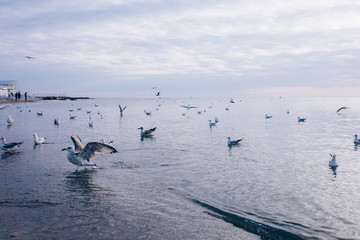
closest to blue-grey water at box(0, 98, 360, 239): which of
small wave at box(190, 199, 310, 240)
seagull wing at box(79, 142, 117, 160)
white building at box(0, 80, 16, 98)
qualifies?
small wave at box(190, 199, 310, 240)

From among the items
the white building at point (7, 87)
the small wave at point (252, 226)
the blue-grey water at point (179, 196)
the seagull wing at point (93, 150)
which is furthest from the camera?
the white building at point (7, 87)

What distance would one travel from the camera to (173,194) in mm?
10961

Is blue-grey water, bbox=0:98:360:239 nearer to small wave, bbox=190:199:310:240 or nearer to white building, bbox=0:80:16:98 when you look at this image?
small wave, bbox=190:199:310:240

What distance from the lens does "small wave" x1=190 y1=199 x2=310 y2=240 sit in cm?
803

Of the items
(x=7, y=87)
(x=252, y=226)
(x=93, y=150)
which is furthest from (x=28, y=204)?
(x=7, y=87)

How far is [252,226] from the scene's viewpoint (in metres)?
8.54

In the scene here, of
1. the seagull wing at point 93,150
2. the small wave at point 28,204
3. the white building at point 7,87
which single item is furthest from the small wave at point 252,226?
the white building at point 7,87

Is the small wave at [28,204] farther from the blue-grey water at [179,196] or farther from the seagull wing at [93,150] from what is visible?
the seagull wing at [93,150]

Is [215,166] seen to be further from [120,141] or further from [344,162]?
[120,141]

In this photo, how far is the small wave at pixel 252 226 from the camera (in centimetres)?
803

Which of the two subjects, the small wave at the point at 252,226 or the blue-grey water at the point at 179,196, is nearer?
the small wave at the point at 252,226

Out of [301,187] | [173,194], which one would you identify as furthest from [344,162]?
[173,194]

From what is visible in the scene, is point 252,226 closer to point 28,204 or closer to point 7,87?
point 28,204

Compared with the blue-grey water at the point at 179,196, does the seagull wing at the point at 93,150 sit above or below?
above
